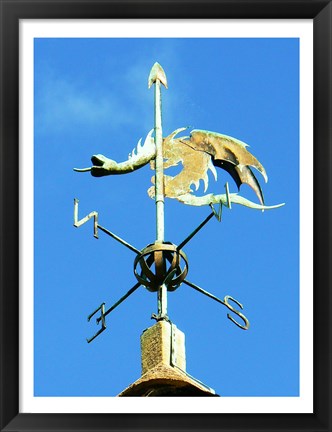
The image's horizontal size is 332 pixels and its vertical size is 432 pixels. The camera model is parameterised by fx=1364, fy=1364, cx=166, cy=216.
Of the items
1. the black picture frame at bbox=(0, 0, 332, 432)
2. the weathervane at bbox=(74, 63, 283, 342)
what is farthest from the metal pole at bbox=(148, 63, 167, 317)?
the black picture frame at bbox=(0, 0, 332, 432)

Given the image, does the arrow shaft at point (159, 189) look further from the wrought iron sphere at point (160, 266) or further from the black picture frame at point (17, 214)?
the black picture frame at point (17, 214)

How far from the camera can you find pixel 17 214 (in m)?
9.94

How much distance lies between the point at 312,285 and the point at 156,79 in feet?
26.6

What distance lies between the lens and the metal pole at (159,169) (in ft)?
52.4

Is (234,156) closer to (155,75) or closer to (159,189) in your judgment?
(159,189)

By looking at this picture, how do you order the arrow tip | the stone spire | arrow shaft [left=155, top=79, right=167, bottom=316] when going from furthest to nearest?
the arrow tip → arrow shaft [left=155, top=79, right=167, bottom=316] → the stone spire

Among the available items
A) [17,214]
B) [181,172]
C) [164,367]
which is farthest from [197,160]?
[17,214]

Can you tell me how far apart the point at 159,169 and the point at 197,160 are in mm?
647

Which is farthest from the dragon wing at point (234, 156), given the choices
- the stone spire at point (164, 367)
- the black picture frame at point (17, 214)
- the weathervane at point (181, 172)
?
the black picture frame at point (17, 214)

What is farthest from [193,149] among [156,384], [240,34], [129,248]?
[240,34]

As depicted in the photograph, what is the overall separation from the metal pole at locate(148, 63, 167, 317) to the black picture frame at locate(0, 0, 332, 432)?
575cm

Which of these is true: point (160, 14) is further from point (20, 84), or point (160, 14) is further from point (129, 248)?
point (129, 248)

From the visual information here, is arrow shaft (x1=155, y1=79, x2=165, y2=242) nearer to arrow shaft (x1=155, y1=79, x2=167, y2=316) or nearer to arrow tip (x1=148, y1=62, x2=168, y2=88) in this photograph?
arrow shaft (x1=155, y1=79, x2=167, y2=316)

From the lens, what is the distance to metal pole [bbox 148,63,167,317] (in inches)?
629
